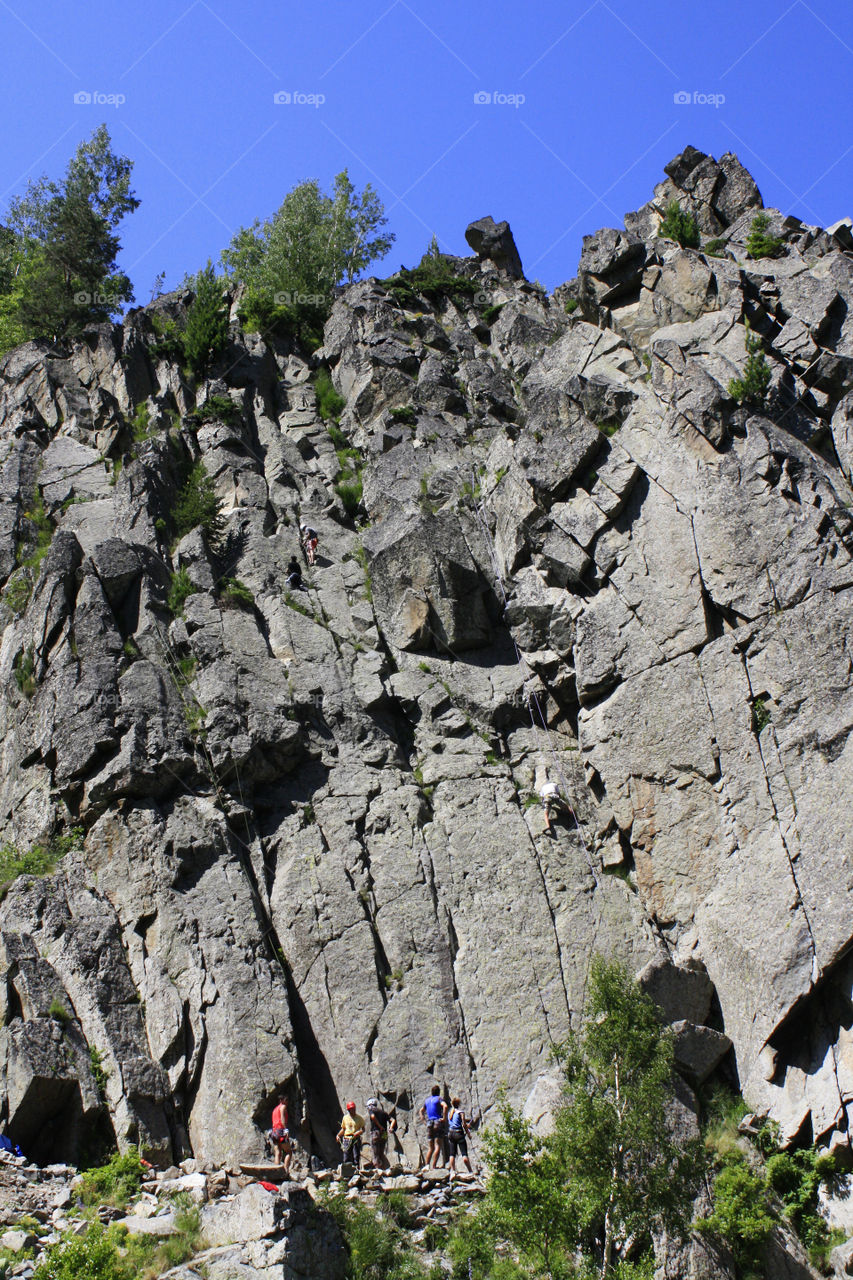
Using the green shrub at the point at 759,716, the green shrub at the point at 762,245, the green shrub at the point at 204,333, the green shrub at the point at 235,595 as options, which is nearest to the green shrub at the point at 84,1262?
the green shrub at the point at 759,716

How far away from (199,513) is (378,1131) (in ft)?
59.8

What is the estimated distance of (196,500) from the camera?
→ 2970cm

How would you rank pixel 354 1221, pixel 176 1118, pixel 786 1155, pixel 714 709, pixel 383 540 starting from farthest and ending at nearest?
pixel 383 540 → pixel 714 709 → pixel 176 1118 → pixel 786 1155 → pixel 354 1221

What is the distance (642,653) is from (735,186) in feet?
85.7

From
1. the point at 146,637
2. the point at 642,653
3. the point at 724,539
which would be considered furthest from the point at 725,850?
the point at 146,637

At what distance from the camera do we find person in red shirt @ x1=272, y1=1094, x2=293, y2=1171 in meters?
17.1

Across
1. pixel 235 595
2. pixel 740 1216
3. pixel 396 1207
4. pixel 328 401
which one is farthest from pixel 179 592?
pixel 740 1216

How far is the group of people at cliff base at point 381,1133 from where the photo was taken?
Result: 1728cm

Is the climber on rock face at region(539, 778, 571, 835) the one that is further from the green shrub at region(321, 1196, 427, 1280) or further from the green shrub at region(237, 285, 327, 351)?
the green shrub at region(237, 285, 327, 351)

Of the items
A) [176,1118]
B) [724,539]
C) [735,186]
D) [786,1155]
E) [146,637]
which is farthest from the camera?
[735,186]

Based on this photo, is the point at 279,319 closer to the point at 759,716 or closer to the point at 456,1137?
the point at 759,716

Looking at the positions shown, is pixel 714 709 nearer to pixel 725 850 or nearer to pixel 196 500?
pixel 725 850

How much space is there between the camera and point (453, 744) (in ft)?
80.2

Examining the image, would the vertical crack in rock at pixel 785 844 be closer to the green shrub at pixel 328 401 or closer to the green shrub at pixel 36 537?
the green shrub at pixel 36 537
